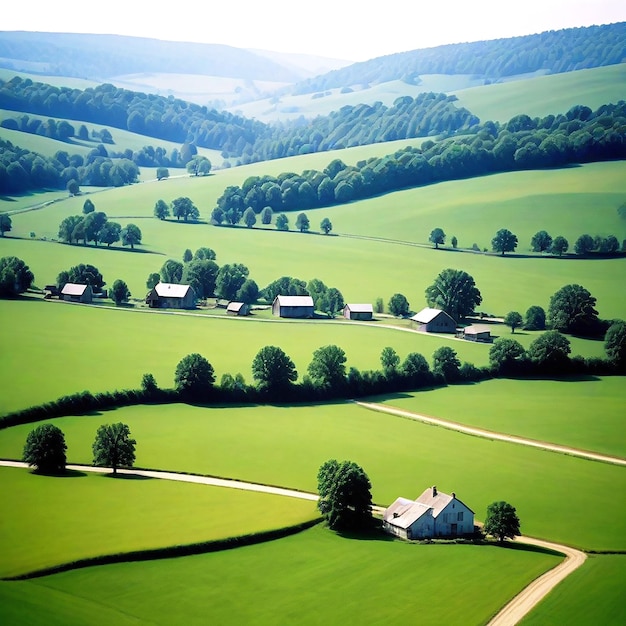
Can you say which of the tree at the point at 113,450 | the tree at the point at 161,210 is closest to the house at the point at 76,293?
the tree at the point at 113,450

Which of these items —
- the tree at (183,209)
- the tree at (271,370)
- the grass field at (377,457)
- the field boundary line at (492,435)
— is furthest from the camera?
the tree at (183,209)

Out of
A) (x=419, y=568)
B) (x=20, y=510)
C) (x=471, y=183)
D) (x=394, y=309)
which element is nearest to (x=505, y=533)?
(x=419, y=568)

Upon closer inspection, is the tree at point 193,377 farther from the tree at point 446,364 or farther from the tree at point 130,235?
the tree at point 130,235

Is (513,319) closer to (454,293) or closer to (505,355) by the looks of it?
(454,293)

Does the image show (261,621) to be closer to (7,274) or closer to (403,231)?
(7,274)

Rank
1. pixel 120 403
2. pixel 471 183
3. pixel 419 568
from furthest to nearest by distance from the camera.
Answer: pixel 471 183 → pixel 120 403 → pixel 419 568

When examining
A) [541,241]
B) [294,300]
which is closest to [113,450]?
[294,300]
